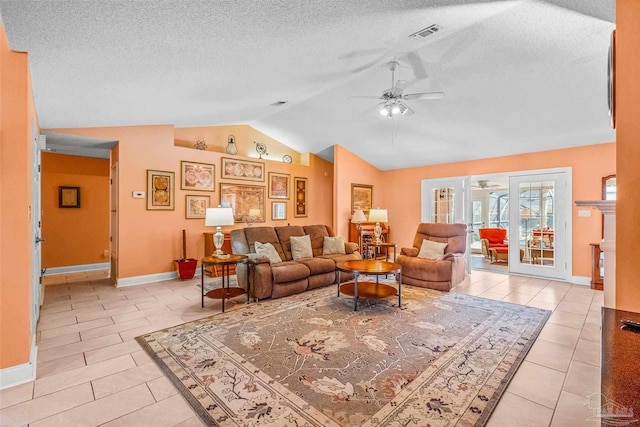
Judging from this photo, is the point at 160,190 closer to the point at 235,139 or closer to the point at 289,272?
the point at 235,139

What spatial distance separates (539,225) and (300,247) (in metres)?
4.53

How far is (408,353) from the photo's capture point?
258 centimetres

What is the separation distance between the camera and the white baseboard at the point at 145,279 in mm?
4746

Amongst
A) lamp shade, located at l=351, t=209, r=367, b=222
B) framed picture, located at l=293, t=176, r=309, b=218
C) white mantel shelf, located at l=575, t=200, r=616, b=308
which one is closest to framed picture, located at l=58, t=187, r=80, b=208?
framed picture, located at l=293, t=176, r=309, b=218

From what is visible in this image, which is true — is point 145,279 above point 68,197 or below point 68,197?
below

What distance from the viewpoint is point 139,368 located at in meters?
2.36

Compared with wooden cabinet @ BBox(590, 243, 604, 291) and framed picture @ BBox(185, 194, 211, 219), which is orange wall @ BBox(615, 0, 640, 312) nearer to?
wooden cabinet @ BBox(590, 243, 604, 291)

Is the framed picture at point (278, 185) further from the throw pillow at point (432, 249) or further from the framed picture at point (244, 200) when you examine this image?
the throw pillow at point (432, 249)

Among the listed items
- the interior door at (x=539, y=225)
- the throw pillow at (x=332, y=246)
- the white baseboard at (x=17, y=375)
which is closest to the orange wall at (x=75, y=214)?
the white baseboard at (x=17, y=375)

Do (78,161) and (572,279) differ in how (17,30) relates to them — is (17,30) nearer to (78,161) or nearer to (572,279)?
(78,161)

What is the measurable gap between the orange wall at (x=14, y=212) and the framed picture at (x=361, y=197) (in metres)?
5.76

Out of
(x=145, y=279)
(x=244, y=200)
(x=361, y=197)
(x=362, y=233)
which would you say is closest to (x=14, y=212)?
(x=145, y=279)

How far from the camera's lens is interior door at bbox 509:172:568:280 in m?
5.32

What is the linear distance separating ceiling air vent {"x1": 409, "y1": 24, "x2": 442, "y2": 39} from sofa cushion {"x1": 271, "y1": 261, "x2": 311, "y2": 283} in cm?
308
